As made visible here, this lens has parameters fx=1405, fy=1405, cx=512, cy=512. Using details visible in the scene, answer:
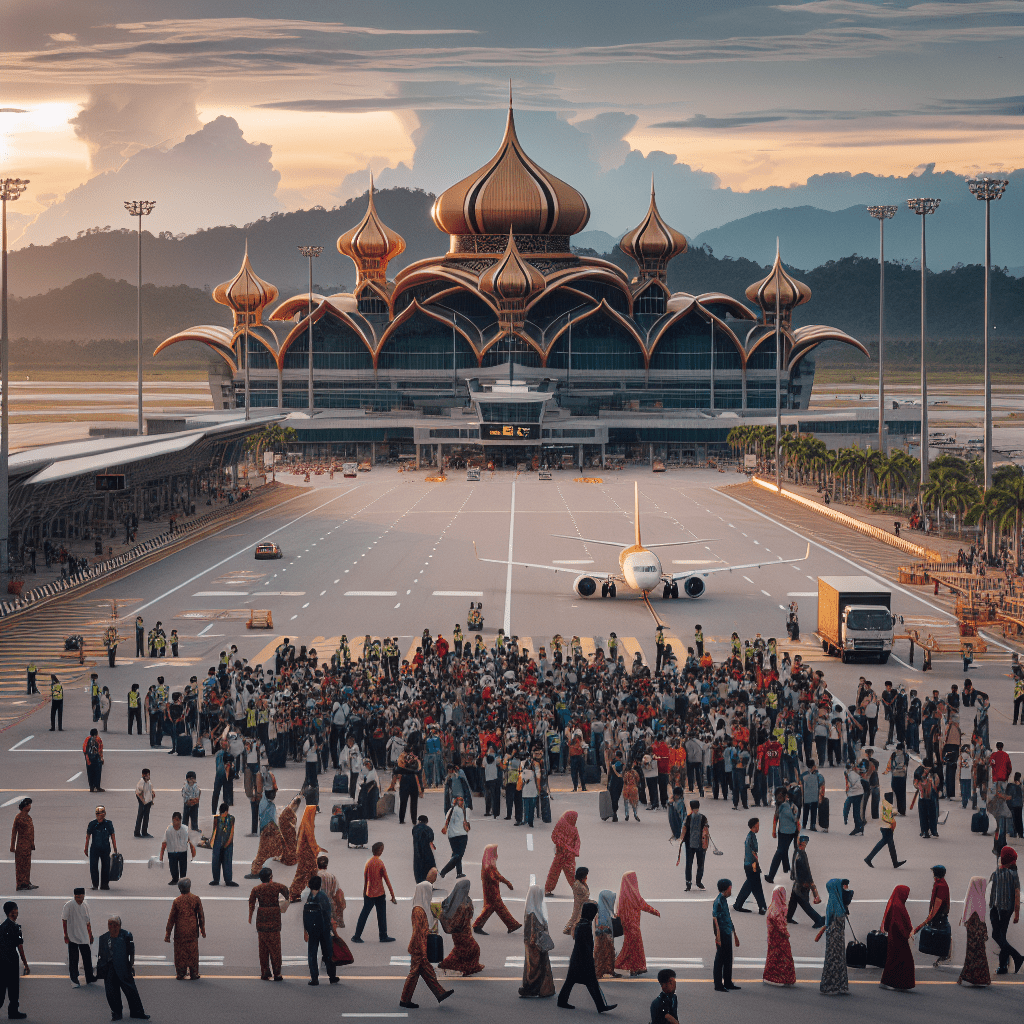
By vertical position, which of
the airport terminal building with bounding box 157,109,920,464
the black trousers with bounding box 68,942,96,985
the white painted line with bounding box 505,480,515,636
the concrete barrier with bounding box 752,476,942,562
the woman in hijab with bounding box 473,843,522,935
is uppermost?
the airport terminal building with bounding box 157,109,920,464

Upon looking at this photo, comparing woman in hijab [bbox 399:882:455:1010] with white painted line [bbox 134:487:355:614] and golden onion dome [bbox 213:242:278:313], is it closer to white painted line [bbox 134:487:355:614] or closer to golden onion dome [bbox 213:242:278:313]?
white painted line [bbox 134:487:355:614]

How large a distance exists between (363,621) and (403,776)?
2440cm

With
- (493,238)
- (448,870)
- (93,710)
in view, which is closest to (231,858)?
(448,870)

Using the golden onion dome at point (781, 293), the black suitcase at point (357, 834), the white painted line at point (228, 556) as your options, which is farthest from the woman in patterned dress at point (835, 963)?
the golden onion dome at point (781, 293)

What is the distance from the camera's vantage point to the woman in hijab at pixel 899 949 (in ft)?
58.7

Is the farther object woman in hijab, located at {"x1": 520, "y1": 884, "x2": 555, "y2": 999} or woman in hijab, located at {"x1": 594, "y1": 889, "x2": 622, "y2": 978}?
woman in hijab, located at {"x1": 594, "y1": 889, "x2": 622, "y2": 978}

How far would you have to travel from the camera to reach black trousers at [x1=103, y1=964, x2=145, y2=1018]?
16812mm

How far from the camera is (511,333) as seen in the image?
521 ft

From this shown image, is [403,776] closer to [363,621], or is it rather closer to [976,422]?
[363,621]

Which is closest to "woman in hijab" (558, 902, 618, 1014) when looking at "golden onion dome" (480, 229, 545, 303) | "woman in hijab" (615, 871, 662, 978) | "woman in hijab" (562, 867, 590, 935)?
"woman in hijab" (562, 867, 590, 935)

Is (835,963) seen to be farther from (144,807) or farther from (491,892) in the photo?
(144,807)

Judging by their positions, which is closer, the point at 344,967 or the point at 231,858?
the point at 344,967

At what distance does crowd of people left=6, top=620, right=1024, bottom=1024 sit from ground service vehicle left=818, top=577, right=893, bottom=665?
90.0 inches

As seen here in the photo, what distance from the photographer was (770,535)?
77062mm
